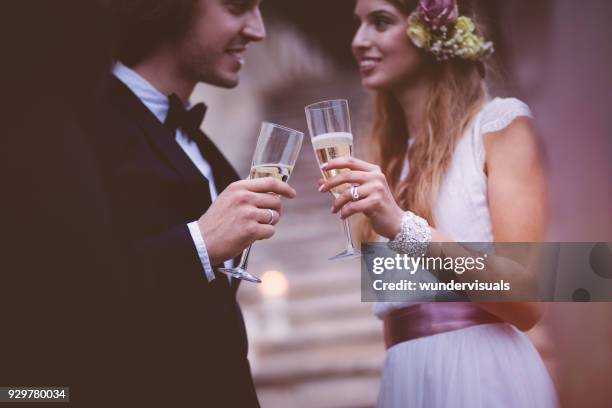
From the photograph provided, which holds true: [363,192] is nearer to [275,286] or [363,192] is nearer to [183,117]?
[183,117]

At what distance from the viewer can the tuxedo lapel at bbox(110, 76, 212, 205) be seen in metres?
1.27

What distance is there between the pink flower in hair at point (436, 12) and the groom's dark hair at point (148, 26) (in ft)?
1.79

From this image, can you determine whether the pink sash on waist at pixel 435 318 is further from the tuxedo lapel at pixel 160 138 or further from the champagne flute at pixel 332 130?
the tuxedo lapel at pixel 160 138

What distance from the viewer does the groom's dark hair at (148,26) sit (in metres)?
1.46

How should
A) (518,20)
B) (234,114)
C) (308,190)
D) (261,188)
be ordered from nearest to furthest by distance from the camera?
(261,188)
(518,20)
(308,190)
(234,114)

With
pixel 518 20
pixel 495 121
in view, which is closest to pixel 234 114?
pixel 518 20

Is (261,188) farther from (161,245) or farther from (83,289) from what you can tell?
(83,289)

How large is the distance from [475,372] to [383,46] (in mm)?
783

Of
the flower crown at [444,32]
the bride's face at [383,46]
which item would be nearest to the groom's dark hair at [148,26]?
the bride's face at [383,46]

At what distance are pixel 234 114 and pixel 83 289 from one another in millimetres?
4264

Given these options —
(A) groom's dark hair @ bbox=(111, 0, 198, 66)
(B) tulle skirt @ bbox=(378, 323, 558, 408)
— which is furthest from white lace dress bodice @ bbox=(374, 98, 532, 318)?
(A) groom's dark hair @ bbox=(111, 0, 198, 66)

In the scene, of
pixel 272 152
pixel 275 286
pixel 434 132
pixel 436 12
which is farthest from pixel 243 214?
pixel 275 286

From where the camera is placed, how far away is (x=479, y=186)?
1320 mm

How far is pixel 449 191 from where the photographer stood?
136 centimetres
